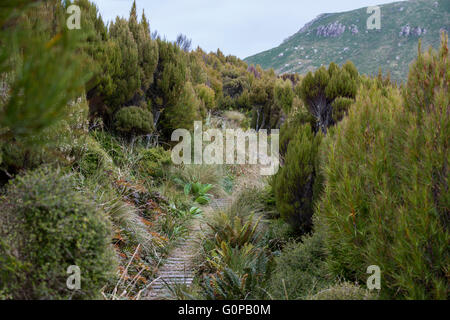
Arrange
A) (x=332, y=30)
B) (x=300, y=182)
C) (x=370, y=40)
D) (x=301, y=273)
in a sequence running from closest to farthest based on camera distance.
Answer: (x=301, y=273) → (x=300, y=182) → (x=370, y=40) → (x=332, y=30)

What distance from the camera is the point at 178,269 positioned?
407cm

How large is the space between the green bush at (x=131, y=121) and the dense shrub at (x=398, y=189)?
173 inches

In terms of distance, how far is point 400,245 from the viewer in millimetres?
1976

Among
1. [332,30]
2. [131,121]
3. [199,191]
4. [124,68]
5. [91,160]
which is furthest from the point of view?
[332,30]

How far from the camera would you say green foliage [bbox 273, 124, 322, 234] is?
4359 mm

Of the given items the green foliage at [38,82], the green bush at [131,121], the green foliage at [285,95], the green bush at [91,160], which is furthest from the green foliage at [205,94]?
the green foliage at [38,82]

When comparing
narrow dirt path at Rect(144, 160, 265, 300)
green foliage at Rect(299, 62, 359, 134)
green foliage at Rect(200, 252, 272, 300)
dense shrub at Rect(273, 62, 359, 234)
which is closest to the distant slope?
green foliage at Rect(299, 62, 359, 134)

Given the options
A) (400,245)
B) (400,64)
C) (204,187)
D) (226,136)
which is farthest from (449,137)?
(400,64)

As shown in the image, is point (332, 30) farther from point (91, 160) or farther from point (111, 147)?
point (91, 160)

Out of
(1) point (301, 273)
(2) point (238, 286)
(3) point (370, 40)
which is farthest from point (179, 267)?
(3) point (370, 40)

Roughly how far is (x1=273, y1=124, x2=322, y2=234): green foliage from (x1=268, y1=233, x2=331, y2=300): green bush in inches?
28.5

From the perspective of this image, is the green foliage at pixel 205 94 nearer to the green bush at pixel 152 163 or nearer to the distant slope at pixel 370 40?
the green bush at pixel 152 163

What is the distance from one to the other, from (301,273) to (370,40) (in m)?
35.9

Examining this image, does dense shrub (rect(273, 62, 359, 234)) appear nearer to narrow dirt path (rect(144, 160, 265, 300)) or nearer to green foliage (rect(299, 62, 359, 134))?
green foliage (rect(299, 62, 359, 134))
